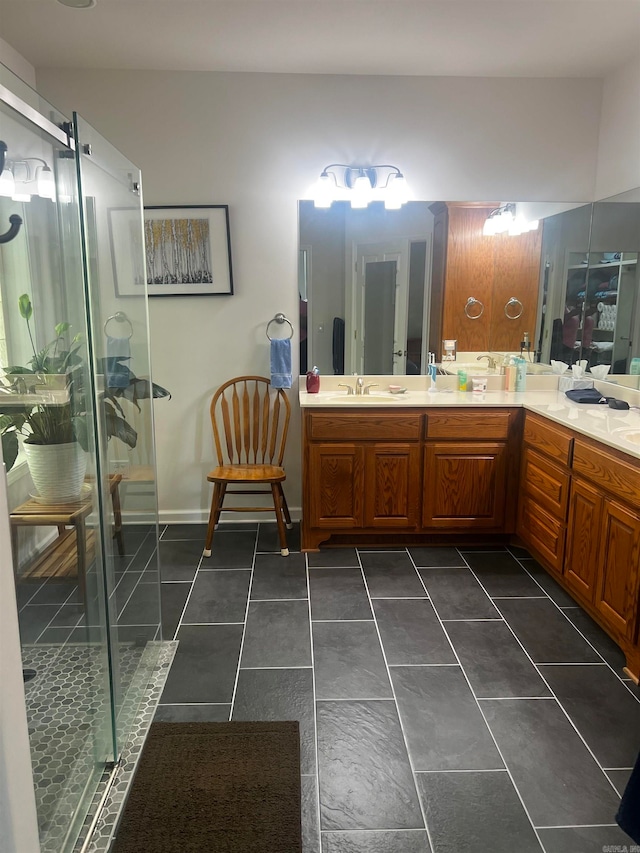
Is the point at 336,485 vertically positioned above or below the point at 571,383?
below

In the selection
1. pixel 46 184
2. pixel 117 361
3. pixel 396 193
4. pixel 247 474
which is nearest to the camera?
pixel 46 184

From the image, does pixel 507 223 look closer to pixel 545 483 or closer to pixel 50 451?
pixel 545 483

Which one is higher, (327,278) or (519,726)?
(327,278)

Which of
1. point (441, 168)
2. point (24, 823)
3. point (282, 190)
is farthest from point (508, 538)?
point (24, 823)

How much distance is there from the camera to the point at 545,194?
354cm

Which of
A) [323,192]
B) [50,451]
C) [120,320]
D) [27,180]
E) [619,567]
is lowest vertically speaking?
[619,567]

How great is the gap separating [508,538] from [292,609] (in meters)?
1.42

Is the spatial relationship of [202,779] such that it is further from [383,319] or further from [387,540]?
[383,319]

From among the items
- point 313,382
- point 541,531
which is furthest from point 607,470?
point 313,382

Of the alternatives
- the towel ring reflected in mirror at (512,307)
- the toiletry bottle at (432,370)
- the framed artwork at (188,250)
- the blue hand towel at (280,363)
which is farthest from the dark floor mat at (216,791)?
the towel ring reflected in mirror at (512,307)

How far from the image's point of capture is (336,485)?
3.31 meters

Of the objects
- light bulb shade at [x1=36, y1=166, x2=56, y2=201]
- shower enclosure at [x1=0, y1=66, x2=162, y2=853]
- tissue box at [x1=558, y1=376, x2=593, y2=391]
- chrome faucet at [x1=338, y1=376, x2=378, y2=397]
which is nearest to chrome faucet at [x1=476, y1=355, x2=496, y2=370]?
tissue box at [x1=558, y1=376, x2=593, y2=391]

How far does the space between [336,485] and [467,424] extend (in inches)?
30.1

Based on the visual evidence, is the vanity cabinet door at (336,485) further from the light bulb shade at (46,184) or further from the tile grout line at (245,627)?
the light bulb shade at (46,184)
